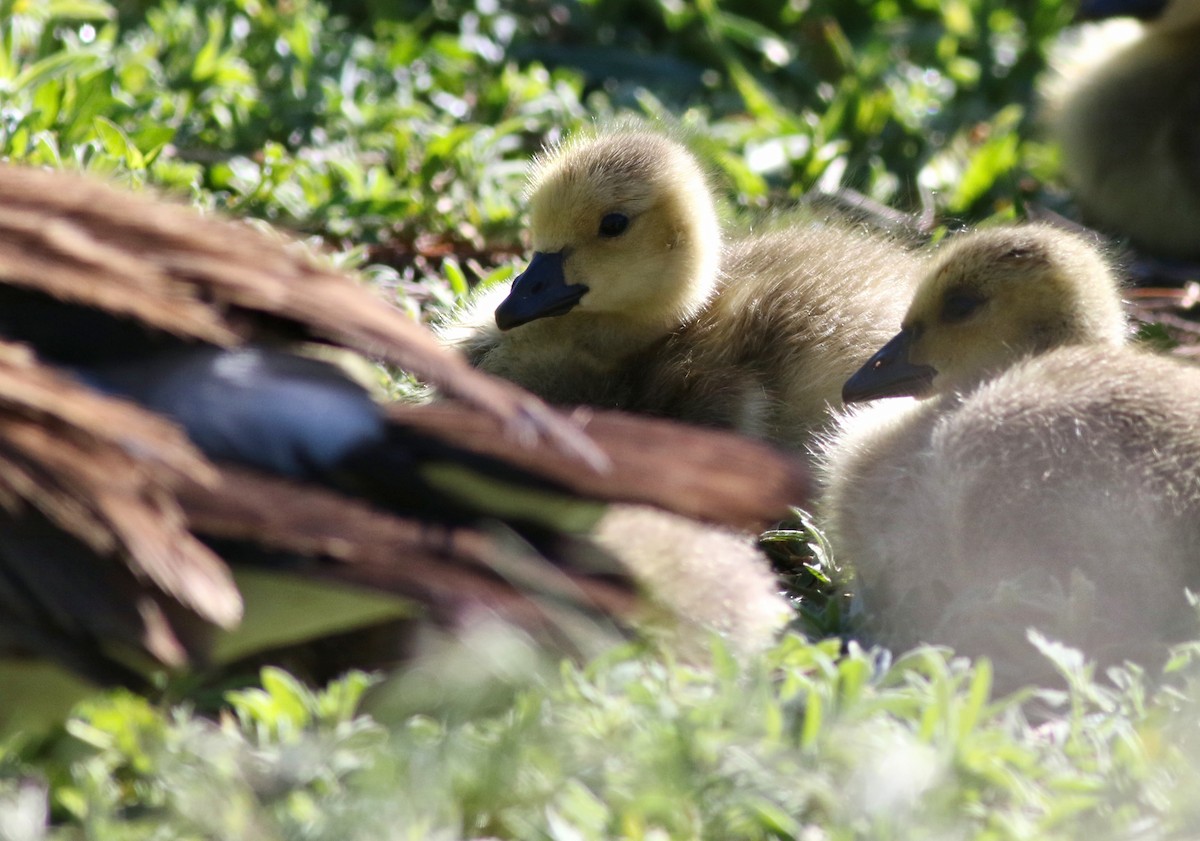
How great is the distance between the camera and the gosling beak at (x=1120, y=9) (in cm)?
488

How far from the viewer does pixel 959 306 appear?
108 inches

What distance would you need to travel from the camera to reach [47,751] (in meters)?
1.96

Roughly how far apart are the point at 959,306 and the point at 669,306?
64cm

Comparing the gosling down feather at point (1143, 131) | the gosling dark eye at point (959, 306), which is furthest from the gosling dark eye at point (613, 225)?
the gosling down feather at point (1143, 131)

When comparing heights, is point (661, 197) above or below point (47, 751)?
above

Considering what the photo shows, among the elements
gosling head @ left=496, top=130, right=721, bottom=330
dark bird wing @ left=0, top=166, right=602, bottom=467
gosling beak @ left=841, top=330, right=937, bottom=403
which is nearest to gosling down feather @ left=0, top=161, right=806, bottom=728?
dark bird wing @ left=0, top=166, right=602, bottom=467

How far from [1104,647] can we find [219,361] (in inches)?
51.2

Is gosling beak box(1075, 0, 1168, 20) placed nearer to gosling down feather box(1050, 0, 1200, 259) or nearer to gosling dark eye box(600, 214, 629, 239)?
gosling down feather box(1050, 0, 1200, 259)

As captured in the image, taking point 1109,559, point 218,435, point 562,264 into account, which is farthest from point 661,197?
point 218,435

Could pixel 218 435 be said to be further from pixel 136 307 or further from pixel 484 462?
pixel 484 462

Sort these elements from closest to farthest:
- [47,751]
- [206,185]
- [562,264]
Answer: [47,751]
[562,264]
[206,185]

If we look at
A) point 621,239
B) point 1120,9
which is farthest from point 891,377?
point 1120,9

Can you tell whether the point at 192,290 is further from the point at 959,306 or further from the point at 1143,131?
the point at 1143,131

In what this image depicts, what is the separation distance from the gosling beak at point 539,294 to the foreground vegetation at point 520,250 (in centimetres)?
50
